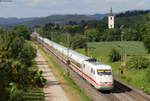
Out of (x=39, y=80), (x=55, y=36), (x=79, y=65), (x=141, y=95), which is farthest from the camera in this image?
(x=55, y=36)

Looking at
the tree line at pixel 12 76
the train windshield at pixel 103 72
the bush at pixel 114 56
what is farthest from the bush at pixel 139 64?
the tree line at pixel 12 76

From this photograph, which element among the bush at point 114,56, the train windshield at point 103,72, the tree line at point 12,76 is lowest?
the bush at point 114,56

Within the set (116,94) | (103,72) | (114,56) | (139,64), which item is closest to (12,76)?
(103,72)

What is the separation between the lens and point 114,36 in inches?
5856

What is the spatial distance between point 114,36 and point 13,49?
111414 millimetres

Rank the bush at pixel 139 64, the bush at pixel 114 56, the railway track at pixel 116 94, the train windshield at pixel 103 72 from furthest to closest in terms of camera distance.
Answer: the bush at pixel 114 56
the bush at pixel 139 64
the train windshield at pixel 103 72
the railway track at pixel 116 94

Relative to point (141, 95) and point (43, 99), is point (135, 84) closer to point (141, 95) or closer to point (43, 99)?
point (141, 95)

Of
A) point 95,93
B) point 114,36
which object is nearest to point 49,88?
point 95,93

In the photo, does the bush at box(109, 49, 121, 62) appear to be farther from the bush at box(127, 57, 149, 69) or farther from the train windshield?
the train windshield

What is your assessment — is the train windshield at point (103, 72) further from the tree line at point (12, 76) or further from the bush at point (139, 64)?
the bush at point (139, 64)

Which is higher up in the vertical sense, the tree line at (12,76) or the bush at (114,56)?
the tree line at (12,76)

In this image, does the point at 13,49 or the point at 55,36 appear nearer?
the point at 13,49

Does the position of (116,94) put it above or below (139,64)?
below

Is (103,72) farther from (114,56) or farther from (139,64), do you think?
(114,56)
